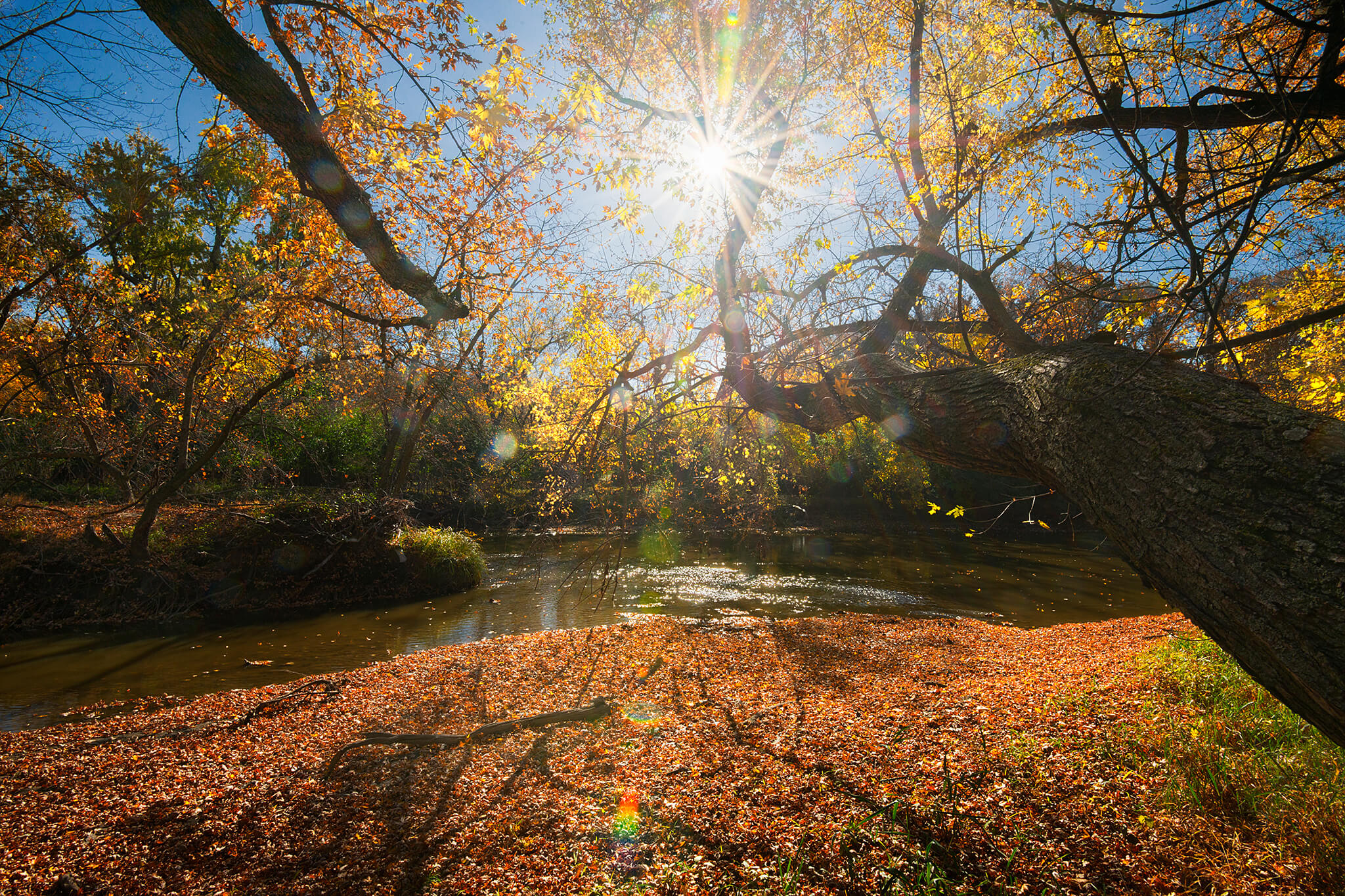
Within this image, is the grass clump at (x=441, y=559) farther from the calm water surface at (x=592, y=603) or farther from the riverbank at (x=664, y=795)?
the riverbank at (x=664, y=795)

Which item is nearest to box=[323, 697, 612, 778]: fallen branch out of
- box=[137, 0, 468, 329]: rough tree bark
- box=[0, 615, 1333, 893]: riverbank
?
box=[0, 615, 1333, 893]: riverbank

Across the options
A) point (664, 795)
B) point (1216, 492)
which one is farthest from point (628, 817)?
point (1216, 492)

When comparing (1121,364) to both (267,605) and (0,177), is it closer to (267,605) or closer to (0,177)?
(0,177)

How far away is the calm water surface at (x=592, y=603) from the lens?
7508mm

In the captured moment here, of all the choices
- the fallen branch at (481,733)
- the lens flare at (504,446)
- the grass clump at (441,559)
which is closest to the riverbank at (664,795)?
the fallen branch at (481,733)

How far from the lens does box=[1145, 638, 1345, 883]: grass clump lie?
103 inches

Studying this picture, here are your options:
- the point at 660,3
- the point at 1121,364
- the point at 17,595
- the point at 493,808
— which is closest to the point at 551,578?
the point at 17,595

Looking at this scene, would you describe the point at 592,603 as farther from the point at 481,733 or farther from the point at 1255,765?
the point at 1255,765

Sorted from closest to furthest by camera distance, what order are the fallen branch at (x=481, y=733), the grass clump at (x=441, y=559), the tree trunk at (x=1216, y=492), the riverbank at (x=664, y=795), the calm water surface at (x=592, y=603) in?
1. the tree trunk at (x=1216, y=492)
2. the riverbank at (x=664, y=795)
3. the fallen branch at (x=481, y=733)
4. the calm water surface at (x=592, y=603)
5. the grass clump at (x=441, y=559)

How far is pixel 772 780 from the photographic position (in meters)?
3.65

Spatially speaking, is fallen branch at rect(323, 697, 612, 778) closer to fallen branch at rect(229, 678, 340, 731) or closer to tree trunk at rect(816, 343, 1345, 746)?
fallen branch at rect(229, 678, 340, 731)

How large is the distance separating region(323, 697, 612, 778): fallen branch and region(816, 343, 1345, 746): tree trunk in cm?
437

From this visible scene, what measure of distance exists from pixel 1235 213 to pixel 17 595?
15237 mm

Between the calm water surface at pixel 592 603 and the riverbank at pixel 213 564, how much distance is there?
2.29 feet
